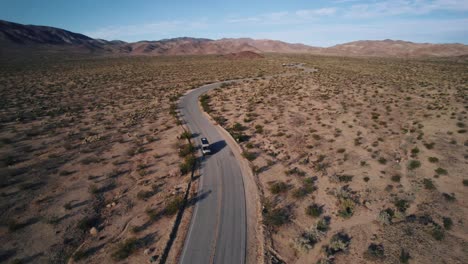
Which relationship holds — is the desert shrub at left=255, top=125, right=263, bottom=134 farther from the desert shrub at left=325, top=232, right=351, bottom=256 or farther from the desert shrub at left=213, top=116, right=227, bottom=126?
the desert shrub at left=325, top=232, right=351, bottom=256

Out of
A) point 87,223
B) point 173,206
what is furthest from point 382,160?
point 87,223

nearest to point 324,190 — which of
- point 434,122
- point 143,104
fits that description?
point 434,122

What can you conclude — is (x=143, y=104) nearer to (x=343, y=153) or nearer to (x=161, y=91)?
(x=161, y=91)

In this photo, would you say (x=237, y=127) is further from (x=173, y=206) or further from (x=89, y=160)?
(x=89, y=160)

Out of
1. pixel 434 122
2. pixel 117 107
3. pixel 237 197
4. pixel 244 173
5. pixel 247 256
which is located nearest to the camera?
pixel 247 256

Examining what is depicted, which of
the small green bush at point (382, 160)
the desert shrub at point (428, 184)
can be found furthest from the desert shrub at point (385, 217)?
the small green bush at point (382, 160)

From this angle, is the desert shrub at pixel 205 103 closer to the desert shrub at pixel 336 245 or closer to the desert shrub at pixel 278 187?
the desert shrub at pixel 278 187
